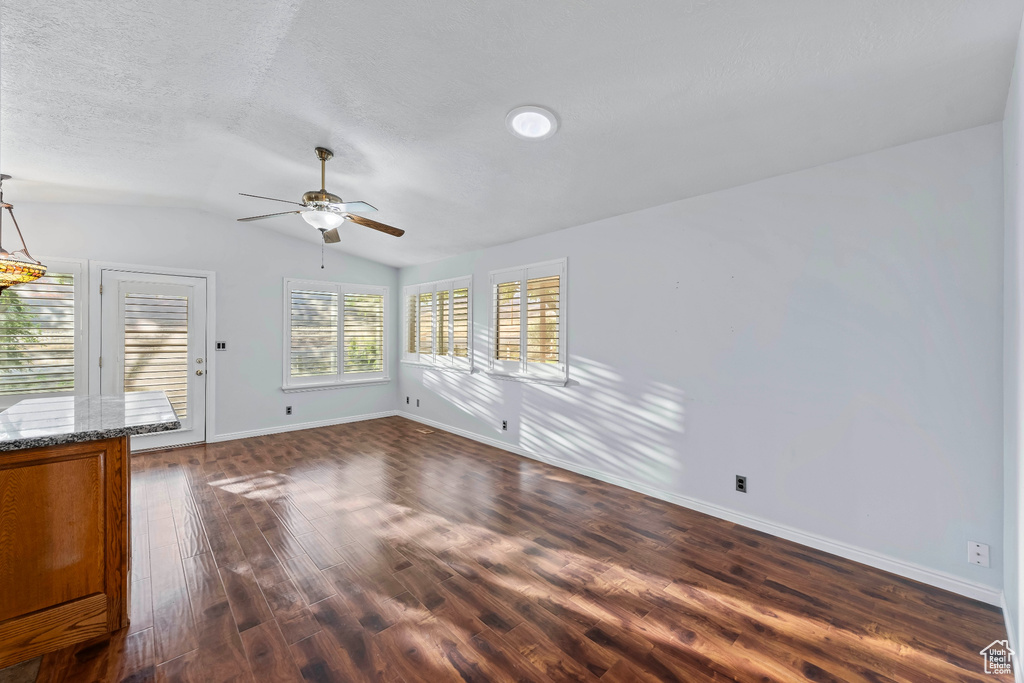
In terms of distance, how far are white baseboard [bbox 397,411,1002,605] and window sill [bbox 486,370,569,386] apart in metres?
0.81

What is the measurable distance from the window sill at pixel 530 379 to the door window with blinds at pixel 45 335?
4.34m

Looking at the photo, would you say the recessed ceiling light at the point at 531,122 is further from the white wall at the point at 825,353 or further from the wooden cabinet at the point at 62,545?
the wooden cabinet at the point at 62,545

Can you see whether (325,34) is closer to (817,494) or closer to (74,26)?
(74,26)

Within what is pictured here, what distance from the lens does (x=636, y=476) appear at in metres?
3.59

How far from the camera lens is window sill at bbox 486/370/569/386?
13.8 ft

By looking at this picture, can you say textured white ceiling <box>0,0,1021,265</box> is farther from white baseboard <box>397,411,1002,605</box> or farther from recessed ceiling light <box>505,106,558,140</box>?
white baseboard <box>397,411,1002,605</box>

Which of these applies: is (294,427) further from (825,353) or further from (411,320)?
(825,353)

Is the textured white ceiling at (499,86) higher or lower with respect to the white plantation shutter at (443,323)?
higher

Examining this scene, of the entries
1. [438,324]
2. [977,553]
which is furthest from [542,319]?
[977,553]

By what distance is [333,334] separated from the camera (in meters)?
6.13

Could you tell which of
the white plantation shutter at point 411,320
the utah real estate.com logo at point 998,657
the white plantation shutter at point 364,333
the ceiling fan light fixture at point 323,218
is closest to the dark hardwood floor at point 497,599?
the utah real estate.com logo at point 998,657

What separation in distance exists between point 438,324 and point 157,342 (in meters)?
3.25

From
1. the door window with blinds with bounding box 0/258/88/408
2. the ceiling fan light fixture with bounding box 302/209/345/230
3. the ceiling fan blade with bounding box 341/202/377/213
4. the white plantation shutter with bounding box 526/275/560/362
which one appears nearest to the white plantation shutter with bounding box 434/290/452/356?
the white plantation shutter with bounding box 526/275/560/362

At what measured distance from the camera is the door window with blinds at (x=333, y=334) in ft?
18.9
